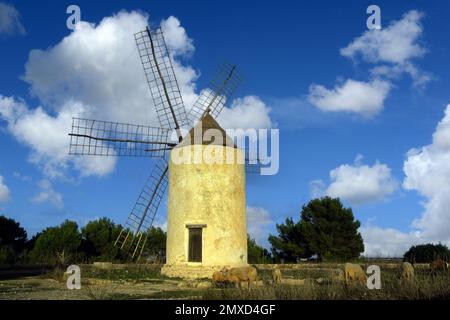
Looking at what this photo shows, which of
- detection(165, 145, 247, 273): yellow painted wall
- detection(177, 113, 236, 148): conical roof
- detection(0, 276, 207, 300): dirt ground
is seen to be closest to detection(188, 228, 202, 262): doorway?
detection(165, 145, 247, 273): yellow painted wall

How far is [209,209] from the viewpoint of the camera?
53.6ft

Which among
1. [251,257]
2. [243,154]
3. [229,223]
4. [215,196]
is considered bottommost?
[251,257]

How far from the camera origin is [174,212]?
55.5ft

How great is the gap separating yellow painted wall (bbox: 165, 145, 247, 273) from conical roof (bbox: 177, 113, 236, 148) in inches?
9.3

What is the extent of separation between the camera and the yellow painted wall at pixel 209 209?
53.2 feet

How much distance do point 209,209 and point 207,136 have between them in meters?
2.90

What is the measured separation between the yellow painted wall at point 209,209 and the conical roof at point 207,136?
0.24 m

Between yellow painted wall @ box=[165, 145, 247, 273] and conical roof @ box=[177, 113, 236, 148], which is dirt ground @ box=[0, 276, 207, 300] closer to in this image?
yellow painted wall @ box=[165, 145, 247, 273]

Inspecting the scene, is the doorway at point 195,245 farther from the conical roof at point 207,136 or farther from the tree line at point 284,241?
the tree line at point 284,241

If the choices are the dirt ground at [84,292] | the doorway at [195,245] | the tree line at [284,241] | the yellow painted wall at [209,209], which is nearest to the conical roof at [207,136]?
the yellow painted wall at [209,209]

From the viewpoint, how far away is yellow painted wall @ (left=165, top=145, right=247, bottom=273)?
16203 millimetres
